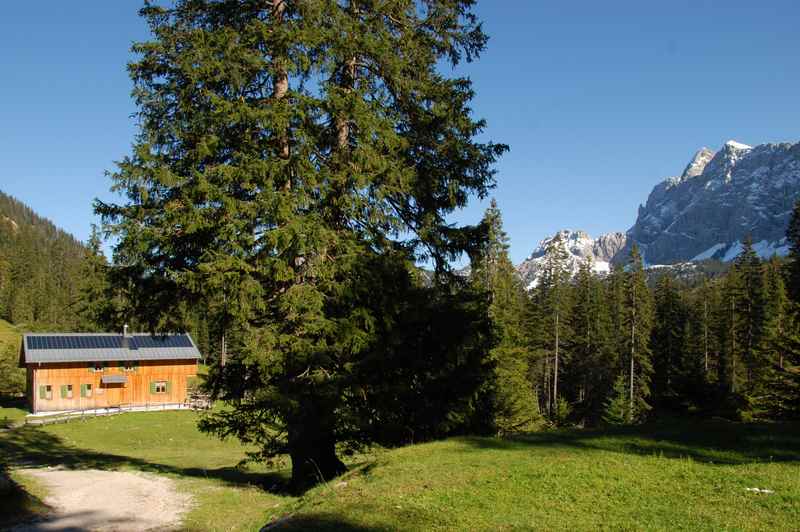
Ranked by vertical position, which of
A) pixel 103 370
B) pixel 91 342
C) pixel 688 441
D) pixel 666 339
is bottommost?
pixel 103 370

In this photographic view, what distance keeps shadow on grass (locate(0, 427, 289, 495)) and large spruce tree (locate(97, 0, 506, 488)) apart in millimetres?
2875

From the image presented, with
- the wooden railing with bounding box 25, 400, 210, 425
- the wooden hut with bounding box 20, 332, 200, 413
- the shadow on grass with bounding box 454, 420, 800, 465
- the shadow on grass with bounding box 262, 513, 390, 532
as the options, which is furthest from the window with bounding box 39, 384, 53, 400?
the shadow on grass with bounding box 262, 513, 390, 532

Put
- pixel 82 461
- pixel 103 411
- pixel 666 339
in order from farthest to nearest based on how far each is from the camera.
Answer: pixel 666 339 < pixel 103 411 < pixel 82 461

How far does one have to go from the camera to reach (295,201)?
37.9ft

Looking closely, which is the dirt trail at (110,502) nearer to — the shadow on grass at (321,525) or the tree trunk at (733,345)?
the shadow on grass at (321,525)

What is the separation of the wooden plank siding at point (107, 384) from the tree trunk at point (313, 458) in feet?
135

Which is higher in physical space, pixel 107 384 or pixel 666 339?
pixel 666 339

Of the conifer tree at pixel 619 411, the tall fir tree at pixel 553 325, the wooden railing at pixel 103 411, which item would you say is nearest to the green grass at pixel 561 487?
the wooden railing at pixel 103 411

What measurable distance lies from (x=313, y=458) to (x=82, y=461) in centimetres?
1376

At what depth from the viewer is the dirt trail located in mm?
10805

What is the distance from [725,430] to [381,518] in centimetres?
849

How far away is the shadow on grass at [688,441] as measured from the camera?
32.9 feet

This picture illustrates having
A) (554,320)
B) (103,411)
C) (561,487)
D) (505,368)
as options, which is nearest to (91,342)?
(103,411)

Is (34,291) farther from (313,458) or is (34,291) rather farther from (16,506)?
(313,458)
